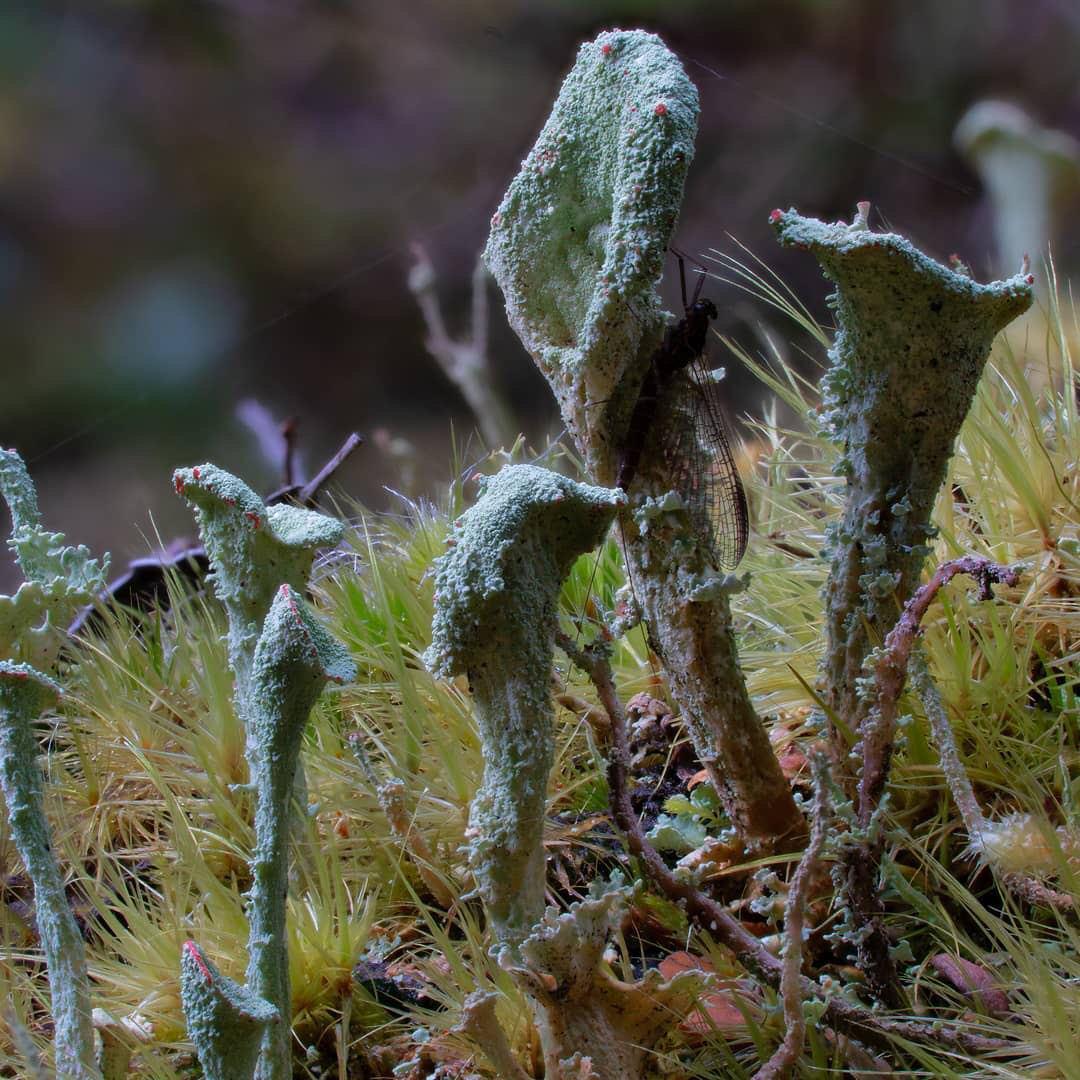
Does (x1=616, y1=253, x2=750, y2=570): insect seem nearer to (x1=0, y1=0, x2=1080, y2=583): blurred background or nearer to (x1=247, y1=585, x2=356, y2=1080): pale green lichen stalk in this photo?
(x1=247, y1=585, x2=356, y2=1080): pale green lichen stalk

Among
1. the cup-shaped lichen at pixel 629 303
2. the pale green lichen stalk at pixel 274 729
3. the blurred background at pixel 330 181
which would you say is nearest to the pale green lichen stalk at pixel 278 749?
the pale green lichen stalk at pixel 274 729

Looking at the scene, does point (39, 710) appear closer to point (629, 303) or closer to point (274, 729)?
point (274, 729)

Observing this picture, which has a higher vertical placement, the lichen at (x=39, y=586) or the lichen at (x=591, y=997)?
the lichen at (x=39, y=586)

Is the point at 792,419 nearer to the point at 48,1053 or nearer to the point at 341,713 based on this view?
the point at 341,713

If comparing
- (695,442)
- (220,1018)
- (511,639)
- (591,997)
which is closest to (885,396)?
(695,442)

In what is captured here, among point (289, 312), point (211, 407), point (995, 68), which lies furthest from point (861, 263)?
point (995, 68)

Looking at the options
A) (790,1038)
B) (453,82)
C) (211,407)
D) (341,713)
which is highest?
(453,82)

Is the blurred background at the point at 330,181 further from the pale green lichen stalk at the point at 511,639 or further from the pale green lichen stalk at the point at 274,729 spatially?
the pale green lichen stalk at the point at 511,639
